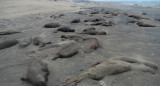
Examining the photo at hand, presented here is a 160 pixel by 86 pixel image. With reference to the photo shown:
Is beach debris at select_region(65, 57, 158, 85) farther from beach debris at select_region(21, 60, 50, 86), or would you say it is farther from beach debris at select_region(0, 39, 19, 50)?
beach debris at select_region(0, 39, 19, 50)

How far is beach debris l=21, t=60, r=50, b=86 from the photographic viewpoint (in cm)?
363

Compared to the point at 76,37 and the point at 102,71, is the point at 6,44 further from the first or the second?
the point at 102,71

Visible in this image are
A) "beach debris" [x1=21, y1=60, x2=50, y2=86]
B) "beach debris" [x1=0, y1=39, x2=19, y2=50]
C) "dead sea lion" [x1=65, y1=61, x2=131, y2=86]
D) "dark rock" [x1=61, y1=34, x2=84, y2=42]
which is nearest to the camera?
"beach debris" [x1=21, y1=60, x2=50, y2=86]

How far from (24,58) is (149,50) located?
186 inches

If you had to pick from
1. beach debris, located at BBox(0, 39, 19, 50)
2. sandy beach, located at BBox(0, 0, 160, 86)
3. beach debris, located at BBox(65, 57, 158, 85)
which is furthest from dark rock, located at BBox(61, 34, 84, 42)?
beach debris, located at BBox(65, 57, 158, 85)

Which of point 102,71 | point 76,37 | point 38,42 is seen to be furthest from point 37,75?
point 76,37

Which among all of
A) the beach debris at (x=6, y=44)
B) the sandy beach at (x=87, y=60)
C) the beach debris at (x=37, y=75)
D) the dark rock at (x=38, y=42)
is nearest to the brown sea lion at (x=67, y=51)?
the sandy beach at (x=87, y=60)

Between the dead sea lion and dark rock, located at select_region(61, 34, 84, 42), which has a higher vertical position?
dark rock, located at select_region(61, 34, 84, 42)

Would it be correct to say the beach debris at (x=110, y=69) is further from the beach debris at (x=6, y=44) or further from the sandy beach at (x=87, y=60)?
the beach debris at (x=6, y=44)

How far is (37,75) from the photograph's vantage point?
3.82 m

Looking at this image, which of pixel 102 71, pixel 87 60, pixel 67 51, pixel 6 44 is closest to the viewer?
pixel 102 71

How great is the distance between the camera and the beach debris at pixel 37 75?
3.63 metres

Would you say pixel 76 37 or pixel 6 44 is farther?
pixel 76 37

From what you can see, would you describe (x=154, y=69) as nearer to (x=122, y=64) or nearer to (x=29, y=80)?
(x=122, y=64)
